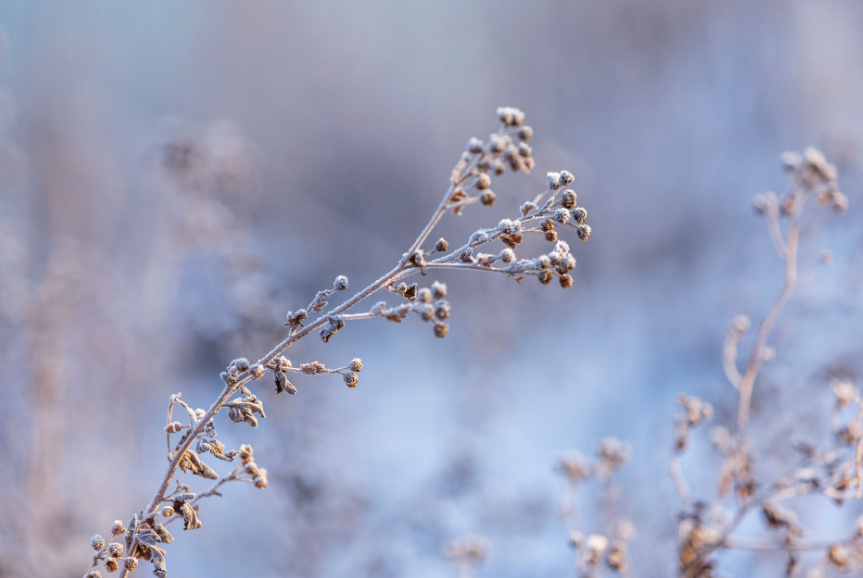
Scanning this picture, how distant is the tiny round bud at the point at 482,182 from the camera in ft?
1.97

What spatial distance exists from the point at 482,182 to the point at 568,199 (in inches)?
4.7

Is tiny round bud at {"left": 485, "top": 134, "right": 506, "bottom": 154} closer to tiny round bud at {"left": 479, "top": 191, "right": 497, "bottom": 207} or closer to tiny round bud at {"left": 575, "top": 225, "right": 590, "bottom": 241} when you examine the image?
tiny round bud at {"left": 479, "top": 191, "right": 497, "bottom": 207}

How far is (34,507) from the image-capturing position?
2.06m

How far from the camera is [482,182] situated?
1.97ft

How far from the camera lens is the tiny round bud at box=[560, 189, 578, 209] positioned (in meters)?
0.62

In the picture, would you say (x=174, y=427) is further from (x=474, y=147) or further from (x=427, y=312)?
(x=474, y=147)

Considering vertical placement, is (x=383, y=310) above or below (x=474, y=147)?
below

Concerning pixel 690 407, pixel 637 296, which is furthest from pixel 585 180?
pixel 690 407

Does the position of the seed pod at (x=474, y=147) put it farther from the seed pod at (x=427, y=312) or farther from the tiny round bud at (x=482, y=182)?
the seed pod at (x=427, y=312)

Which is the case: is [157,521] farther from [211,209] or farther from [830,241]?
[830,241]

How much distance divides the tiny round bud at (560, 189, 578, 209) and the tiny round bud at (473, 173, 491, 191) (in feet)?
0.35

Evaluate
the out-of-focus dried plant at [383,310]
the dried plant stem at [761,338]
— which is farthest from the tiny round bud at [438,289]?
the dried plant stem at [761,338]

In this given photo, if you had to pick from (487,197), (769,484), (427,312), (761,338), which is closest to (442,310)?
(427,312)

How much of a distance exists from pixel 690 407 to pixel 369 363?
488 centimetres
